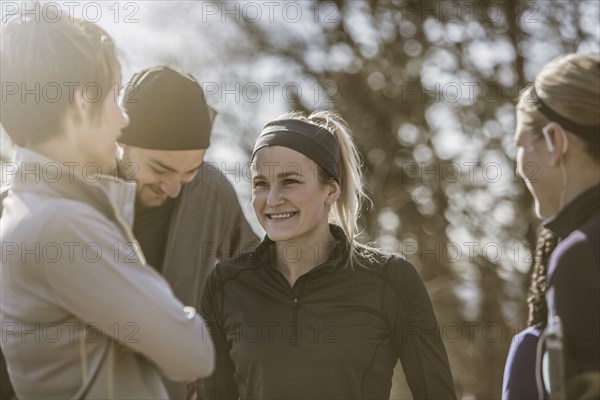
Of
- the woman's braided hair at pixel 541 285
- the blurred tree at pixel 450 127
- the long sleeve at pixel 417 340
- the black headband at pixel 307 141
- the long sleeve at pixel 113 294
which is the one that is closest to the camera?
the long sleeve at pixel 113 294

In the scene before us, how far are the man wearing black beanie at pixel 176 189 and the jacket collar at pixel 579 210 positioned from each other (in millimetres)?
1573

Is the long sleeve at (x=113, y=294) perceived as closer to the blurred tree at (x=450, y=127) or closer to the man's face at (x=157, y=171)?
the man's face at (x=157, y=171)

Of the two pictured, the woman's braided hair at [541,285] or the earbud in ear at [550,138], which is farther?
the woman's braided hair at [541,285]

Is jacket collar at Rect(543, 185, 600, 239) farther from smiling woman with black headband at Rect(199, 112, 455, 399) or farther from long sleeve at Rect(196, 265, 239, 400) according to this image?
long sleeve at Rect(196, 265, 239, 400)

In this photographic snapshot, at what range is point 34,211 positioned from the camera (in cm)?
211

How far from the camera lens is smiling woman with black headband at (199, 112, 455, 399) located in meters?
3.07

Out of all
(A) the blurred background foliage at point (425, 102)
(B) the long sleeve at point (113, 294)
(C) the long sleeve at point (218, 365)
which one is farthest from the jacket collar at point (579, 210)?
(A) the blurred background foliage at point (425, 102)

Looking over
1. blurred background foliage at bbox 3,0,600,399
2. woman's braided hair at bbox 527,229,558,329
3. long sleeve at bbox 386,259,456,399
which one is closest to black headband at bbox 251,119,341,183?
long sleeve at bbox 386,259,456,399

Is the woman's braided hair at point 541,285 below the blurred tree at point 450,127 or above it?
above

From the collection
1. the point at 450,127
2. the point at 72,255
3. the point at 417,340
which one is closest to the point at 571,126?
the point at 417,340

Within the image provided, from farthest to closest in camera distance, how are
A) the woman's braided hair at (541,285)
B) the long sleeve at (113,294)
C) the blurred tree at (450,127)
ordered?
the blurred tree at (450,127) < the woman's braided hair at (541,285) < the long sleeve at (113,294)

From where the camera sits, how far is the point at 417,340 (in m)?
3.09

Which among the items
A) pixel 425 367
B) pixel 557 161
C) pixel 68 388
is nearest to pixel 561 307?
pixel 557 161

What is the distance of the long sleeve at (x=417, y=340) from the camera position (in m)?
3.06
